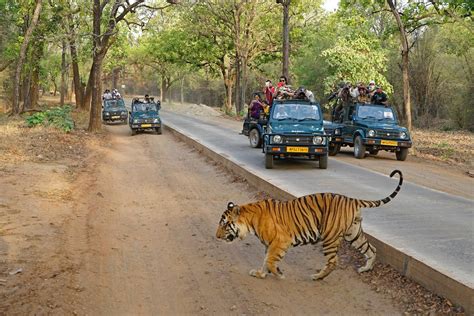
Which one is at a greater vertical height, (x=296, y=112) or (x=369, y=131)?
(x=296, y=112)

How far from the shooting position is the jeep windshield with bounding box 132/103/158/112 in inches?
1098

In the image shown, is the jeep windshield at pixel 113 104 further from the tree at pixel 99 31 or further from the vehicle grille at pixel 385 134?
the vehicle grille at pixel 385 134

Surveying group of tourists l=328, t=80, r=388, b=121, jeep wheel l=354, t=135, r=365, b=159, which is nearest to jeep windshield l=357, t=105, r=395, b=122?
group of tourists l=328, t=80, r=388, b=121

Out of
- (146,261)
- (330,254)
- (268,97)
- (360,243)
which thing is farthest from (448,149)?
(146,261)

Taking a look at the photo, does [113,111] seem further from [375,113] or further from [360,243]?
[360,243]

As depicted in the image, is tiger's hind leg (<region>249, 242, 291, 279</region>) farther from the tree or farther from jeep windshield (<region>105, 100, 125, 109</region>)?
jeep windshield (<region>105, 100, 125, 109</region>)

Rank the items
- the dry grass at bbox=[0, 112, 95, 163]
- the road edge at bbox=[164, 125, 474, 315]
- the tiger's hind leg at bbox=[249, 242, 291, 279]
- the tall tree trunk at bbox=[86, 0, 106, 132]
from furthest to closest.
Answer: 1. the tall tree trunk at bbox=[86, 0, 106, 132]
2. the dry grass at bbox=[0, 112, 95, 163]
3. the tiger's hind leg at bbox=[249, 242, 291, 279]
4. the road edge at bbox=[164, 125, 474, 315]

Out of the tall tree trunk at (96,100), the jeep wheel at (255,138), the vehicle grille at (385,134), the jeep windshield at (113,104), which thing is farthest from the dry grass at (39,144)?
the jeep windshield at (113,104)

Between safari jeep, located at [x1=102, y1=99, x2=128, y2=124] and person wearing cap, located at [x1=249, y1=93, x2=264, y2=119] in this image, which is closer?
person wearing cap, located at [x1=249, y1=93, x2=264, y2=119]

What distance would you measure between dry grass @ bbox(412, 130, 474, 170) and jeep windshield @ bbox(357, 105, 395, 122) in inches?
91.5

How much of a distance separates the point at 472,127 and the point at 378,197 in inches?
962

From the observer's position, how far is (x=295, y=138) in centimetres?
1389

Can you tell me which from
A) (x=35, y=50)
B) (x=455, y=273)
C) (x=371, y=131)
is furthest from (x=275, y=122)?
(x=35, y=50)

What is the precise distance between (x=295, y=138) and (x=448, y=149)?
9819 mm
